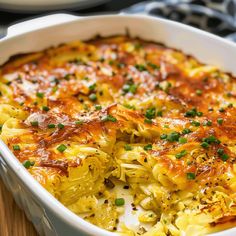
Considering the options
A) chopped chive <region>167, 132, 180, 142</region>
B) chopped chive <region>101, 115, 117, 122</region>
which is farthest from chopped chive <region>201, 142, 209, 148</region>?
chopped chive <region>101, 115, 117, 122</region>

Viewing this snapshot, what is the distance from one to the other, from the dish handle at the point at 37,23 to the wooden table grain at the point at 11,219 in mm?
1118

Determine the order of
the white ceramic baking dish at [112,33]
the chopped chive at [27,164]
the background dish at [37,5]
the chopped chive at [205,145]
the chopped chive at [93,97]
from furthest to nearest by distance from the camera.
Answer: the background dish at [37,5] < the white ceramic baking dish at [112,33] < the chopped chive at [93,97] < the chopped chive at [205,145] < the chopped chive at [27,164]

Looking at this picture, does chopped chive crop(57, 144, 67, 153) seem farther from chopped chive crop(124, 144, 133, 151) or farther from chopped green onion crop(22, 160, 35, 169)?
chopped chive crop(124, 144, 133, 151)

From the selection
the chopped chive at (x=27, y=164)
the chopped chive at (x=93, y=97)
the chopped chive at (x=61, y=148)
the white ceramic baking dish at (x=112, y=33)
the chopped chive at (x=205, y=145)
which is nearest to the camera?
the chopped chive at (x=27, y=164)

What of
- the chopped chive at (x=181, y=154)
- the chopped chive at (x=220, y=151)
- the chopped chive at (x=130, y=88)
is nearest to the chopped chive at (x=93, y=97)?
the chopped chive at (x=130, y=88)

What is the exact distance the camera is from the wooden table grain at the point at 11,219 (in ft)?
10.1

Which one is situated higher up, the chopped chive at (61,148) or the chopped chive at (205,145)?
the chopped chive at (61,148)

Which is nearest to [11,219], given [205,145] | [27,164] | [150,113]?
[27,164]

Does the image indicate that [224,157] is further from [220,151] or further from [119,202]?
[119,202]

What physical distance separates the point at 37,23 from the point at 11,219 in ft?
4.74

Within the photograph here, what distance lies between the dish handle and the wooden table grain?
1.12 meters

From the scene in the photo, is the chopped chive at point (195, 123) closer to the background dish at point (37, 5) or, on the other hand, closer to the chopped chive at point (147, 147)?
the chopped chive at point (147, 147)

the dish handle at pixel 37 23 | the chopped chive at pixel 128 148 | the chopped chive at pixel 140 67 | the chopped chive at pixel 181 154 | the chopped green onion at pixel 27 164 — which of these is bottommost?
the chopped chive at pixel 128 148

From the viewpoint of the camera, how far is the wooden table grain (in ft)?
10.1
